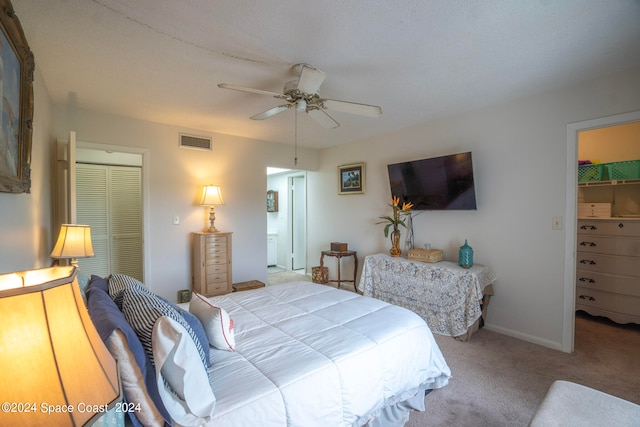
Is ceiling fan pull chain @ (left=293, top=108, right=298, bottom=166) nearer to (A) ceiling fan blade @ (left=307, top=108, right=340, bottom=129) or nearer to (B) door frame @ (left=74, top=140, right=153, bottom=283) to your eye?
(A) ceiling fan blade @ (left=307, top=108, right=340, bottom=129)

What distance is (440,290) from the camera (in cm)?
292

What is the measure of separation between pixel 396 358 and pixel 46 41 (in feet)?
9.43

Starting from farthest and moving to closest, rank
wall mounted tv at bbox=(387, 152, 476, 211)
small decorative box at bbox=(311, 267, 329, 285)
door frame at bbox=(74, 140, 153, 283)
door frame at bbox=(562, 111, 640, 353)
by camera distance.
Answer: small decorative box at bbox=(311, 267, 329, 285)
door frame at bbox=(74, 140, 153, 283)
wall mounted tv at bbox=(387, 152, 476, 211)
door frame at bbox=(562, 111, 640, 353)

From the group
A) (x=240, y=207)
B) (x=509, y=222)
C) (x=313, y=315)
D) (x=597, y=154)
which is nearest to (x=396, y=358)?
(x=313, y=315)

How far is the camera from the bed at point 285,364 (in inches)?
38.9

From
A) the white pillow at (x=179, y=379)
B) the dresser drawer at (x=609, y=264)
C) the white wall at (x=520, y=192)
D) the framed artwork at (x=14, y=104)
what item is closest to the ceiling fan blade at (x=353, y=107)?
the white wall at (x=520, y=192)

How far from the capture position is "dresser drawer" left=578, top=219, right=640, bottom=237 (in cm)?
295

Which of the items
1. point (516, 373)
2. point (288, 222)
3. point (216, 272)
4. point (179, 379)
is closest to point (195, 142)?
point (216, 272)

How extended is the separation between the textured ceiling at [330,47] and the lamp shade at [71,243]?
122 centimetres

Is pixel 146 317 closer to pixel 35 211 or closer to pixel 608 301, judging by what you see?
pixel 35 211

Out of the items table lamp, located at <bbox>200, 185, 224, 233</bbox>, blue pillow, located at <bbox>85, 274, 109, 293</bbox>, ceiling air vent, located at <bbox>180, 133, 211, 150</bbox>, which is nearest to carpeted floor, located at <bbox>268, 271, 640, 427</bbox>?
blue pillow, located at <bbox>85, 274, 109, 293</bbox>

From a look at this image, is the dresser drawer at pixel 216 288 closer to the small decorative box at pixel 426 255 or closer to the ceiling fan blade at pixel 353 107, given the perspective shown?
the small decorative box at pixel 426 255

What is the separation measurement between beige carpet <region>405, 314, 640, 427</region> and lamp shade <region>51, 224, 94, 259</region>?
2569mm

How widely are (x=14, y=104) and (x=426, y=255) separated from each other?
133 inches
